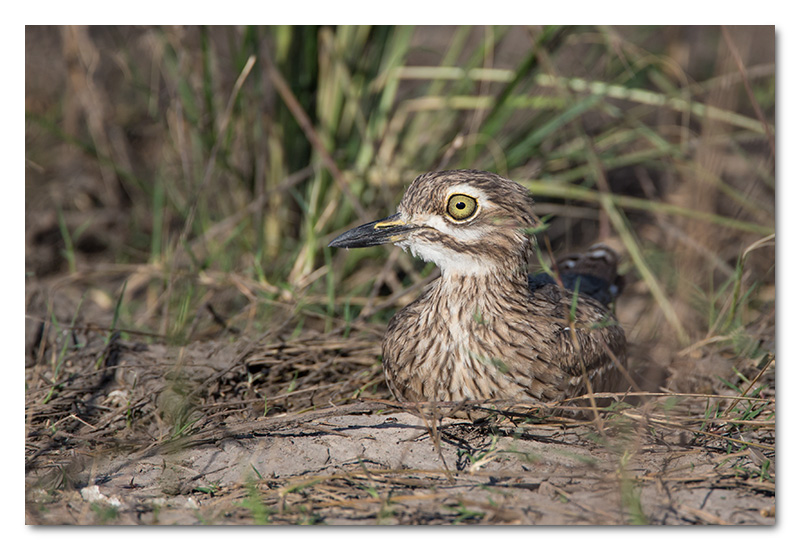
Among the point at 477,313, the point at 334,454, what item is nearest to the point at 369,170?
the point at 477,313

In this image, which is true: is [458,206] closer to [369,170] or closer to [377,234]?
[377,234]

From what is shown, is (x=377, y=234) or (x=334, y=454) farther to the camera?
(x=377, y=234)

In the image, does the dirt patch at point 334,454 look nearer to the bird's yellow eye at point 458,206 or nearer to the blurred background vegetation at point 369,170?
the blurred background vegetation at point 369,170

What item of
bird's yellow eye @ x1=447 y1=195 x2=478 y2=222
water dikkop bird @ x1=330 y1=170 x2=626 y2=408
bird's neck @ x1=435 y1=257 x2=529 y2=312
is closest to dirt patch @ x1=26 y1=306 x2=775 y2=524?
water dikkop bird @ x1=330 y1=170 x2=626 y2=408

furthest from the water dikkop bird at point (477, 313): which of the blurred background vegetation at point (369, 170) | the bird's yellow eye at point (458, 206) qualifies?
the blurred background vegetation at point (369, 170)

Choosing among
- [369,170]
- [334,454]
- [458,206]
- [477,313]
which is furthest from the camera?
[369,170]

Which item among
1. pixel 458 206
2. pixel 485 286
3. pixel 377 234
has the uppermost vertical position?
pixel 458 206

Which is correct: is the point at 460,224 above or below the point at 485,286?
above
